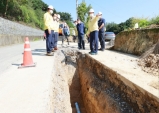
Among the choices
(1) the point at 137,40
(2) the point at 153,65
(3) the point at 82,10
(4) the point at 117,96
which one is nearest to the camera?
(4) the point at 117,96

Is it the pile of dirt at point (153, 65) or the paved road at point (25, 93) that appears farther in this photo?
the pile of dirt at point (153, 65)

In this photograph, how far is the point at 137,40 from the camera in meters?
7.73

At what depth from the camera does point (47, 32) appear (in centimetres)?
613

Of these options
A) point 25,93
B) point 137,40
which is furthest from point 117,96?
point 137,40

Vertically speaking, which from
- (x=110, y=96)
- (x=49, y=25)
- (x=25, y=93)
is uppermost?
(x=49, y=25)

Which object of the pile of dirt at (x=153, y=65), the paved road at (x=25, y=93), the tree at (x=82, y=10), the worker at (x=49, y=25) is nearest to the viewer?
the paved road at (x=25, y=93)

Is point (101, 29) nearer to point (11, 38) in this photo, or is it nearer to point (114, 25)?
point (11, 38)

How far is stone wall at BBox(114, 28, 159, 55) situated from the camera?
673 cm

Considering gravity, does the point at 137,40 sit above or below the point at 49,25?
below

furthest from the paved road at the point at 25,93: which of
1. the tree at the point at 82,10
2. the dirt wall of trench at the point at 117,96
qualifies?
the tree at the point at 82,10

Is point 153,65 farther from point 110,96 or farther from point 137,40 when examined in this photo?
point 137,40

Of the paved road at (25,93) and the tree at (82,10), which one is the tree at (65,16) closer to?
the tree at (82,10)

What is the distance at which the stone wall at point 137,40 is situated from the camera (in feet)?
22.1

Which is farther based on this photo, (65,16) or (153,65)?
(65,16)
